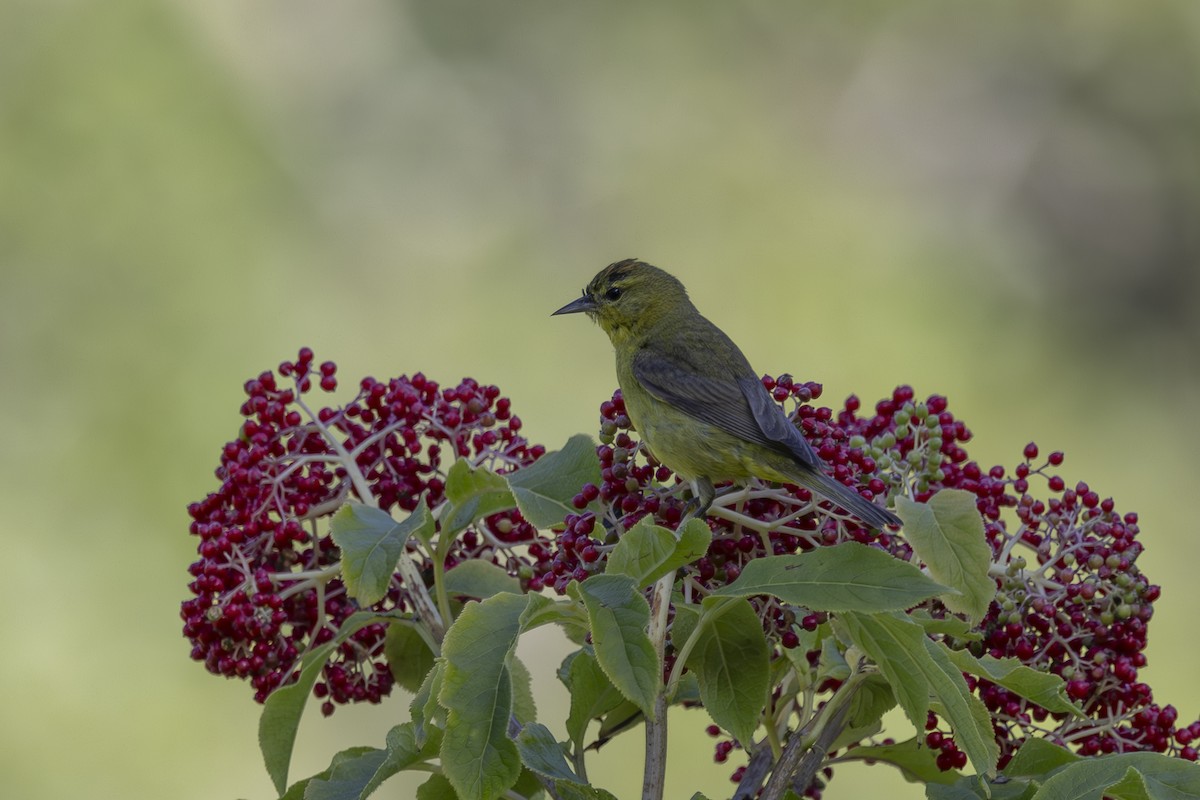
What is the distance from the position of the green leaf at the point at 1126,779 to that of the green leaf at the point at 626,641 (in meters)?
0.58

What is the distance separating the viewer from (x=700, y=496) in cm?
254

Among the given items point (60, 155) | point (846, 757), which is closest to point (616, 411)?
point (846, 757)

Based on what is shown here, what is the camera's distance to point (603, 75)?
9.50 m

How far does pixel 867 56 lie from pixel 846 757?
781cm

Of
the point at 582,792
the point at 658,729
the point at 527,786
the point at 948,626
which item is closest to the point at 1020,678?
the point at 948,626

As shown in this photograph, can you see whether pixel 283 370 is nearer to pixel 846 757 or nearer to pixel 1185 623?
pixel 846 757

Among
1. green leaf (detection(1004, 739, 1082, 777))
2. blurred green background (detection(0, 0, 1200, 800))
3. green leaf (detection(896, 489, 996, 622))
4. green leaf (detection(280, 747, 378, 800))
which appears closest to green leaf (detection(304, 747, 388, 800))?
green leaf (detection(280, 747, 378, 800))

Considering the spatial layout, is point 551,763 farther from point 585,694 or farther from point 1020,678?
point 1020,678

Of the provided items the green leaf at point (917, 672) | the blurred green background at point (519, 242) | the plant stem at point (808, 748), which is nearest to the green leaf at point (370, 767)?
the plant stem at point (808, 748)

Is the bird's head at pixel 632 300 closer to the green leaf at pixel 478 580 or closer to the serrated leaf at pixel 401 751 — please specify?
the green leaf at pixel 478 580

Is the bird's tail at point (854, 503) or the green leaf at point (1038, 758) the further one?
the bird's tail at point (854, 503)

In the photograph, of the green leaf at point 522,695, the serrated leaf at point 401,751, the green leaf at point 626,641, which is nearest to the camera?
the green leaf at point 626,641

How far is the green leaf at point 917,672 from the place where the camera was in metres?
1.86

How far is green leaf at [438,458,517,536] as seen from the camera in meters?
2.26
